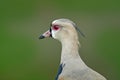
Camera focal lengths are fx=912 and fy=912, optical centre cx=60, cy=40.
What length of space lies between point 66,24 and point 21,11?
7321 millimetres

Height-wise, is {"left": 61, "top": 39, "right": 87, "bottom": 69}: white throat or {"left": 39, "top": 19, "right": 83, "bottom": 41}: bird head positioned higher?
{"left": 39, "top": 19, "right": 83, "bottom": 41}: bird head

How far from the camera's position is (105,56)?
12.7 metres

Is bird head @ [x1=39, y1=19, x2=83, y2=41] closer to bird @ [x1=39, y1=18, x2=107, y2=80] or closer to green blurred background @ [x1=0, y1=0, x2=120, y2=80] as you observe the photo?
bird @ [x1=39, y1=18, x2=107, y2=80]

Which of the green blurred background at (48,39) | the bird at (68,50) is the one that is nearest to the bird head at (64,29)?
the bird at (68,50)

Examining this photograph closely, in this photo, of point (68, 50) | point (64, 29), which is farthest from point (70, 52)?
point (64, 29)

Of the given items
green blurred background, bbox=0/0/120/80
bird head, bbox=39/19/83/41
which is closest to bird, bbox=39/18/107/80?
bird head, bbox=39/19/83/41

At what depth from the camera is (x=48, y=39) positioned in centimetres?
1402

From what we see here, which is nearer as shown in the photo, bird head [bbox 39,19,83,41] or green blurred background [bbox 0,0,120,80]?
bird head [bbox 39,19,83,41]

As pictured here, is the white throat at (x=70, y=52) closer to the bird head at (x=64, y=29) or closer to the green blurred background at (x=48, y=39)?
the bird head at (x=64, y=29)

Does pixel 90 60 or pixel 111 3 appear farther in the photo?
pixel 111 3

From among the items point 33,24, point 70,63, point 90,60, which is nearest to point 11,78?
point 90,60

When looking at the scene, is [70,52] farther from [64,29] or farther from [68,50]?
[64,29]

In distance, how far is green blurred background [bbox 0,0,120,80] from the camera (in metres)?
12.5

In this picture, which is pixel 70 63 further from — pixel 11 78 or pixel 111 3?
pixel 111 3
